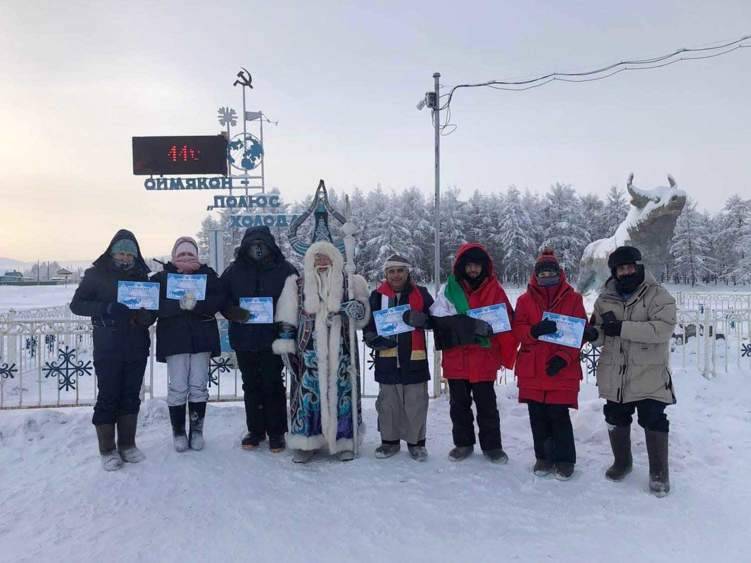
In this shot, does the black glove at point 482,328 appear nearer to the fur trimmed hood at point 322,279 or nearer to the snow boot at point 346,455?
the fur trimmed hood at point 322,279

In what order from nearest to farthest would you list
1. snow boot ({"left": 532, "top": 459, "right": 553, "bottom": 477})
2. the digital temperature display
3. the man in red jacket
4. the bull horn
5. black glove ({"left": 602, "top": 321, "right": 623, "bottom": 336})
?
black glove ({"left": 602, "top": 321, "right": 623, "bottom": 336})
snow boot ({"left": 532, "top": 459, "right": 553, "bottom": 477})
the man in red jacket
the bull horn
the digital temperature display

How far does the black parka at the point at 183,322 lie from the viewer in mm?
4176

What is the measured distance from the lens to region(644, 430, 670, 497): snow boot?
3465mm

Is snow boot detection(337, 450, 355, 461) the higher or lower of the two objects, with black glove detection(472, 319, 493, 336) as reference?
lower

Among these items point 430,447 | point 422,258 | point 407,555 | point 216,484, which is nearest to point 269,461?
point 216,484

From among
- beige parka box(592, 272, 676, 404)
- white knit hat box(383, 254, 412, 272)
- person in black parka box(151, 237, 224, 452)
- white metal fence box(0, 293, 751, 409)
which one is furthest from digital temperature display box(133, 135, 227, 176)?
beige parka box(592, 272, 676, 404)

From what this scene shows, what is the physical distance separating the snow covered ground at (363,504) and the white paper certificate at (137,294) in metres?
1.29

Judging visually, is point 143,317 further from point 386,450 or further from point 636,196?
point 636,196

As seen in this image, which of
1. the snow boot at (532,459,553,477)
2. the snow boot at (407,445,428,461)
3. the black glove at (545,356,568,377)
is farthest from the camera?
the snow boot at (407,445,428,461)

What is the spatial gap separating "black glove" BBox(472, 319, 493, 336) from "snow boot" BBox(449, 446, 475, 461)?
1017 mm

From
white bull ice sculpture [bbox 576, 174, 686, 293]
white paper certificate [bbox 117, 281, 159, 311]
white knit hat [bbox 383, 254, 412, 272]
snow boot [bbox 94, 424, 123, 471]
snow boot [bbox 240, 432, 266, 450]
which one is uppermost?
white bull ice sculpture [bbox 576, 174, 686, 293]

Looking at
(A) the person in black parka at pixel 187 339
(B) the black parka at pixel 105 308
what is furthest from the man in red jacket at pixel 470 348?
(B) the black parka at pixel 105 308

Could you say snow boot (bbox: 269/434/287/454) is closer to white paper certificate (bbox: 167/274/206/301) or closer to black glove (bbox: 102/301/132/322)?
white paper certificate (bbox: 167/274/206/301)

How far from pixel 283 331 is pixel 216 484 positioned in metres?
1.26
